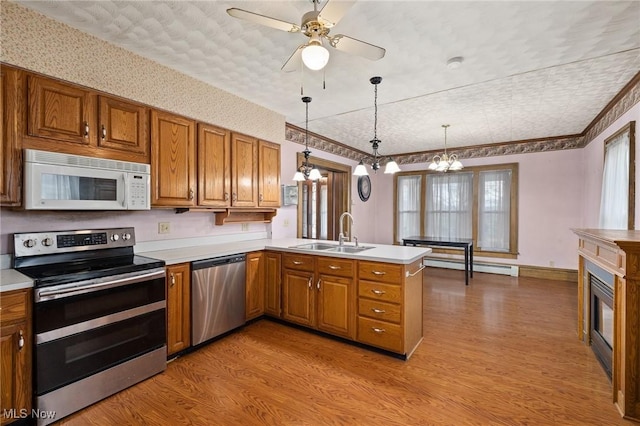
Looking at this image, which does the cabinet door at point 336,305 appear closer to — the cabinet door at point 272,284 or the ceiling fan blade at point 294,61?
the cabinet door at point 272,284

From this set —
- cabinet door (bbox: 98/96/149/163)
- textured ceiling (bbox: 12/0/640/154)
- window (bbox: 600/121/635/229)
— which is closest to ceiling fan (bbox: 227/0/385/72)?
textured ceiling (bbox: 12/0/640/154)

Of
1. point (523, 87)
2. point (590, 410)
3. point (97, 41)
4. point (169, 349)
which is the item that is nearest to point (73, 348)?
point (169, 349)

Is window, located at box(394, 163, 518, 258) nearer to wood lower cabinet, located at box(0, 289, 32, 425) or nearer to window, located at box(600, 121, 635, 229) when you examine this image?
window, located at box(600, 121, 635, 229)

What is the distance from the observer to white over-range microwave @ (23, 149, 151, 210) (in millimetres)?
1881

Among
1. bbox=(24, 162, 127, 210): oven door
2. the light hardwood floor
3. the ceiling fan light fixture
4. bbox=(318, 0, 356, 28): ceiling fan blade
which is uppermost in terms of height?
bbox=(318, 0, 356, 28): ceiling fan blade

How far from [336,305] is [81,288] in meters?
1.99

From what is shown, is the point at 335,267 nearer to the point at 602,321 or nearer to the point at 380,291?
the point at 380,291

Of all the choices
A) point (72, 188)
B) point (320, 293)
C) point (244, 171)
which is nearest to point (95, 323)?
point (72, 188)

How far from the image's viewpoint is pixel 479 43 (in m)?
2.27

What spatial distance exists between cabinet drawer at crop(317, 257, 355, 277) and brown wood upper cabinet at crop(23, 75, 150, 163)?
6.08 feet

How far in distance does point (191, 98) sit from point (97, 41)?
0.80m

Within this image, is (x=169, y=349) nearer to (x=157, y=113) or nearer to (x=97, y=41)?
(x=157, y=113)

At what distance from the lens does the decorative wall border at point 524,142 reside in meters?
3.17

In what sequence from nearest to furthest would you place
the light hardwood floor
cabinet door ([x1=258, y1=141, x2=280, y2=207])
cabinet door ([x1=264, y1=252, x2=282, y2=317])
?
the light hardwood floor → cabinet door ([x1=264, y1=252, x2=282, y2=317]) → cabinet door ([x1=258, y1=141, x2=280, y2=207])
